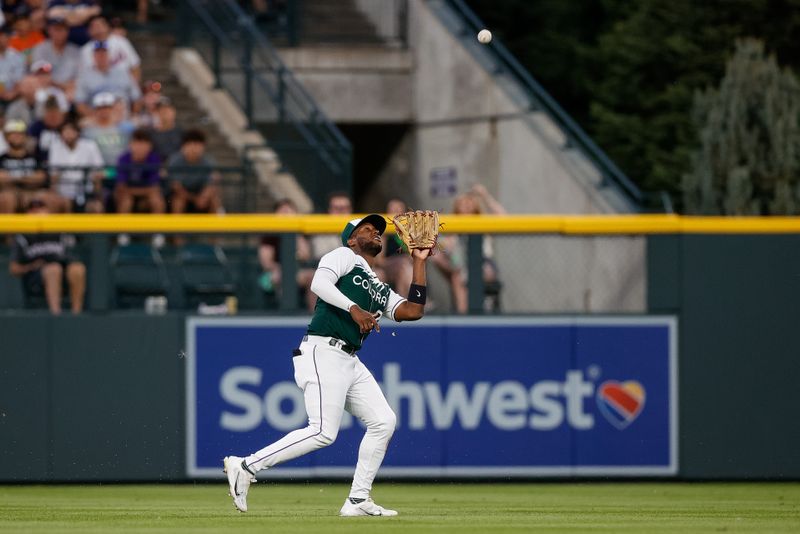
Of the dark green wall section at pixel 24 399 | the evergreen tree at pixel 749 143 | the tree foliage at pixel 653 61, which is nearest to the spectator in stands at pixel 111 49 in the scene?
the dark green wall section at pixel 24 399

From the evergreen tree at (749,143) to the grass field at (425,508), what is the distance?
5912 mm

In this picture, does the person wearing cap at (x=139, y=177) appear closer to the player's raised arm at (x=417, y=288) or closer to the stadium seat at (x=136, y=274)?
the stadium seat at (x=136, y=274)

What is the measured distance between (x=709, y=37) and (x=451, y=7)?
360 cm

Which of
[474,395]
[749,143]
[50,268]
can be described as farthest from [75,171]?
[749,143]

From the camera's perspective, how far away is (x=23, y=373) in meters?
13.0

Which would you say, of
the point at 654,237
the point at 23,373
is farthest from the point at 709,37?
the point at 23,373

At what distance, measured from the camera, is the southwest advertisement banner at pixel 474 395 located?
517 inches

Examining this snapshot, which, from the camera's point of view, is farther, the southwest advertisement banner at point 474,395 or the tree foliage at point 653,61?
the tree foliage at point 653,61

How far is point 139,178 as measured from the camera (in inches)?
638

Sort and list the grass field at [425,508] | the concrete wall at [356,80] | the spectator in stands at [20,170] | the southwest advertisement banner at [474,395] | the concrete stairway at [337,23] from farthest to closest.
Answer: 1. the concrete stairway at [337,23]
2. the concrete wall at [356,80]
3. the spectator in stands at [20,170]
4. the southwest advertisement banner at [474,395]
5. the grass field at [425,508]

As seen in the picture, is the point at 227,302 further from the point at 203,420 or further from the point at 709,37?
the point at 709,37

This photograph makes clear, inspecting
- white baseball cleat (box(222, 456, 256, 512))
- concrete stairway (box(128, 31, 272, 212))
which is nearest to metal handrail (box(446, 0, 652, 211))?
concrete stairway (box(128, 31, 272, 212))

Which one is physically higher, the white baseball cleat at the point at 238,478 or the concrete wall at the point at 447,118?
the concrete wall at the point at 447,118

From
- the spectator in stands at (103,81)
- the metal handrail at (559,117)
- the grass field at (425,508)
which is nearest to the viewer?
the grass field at (425,508)
